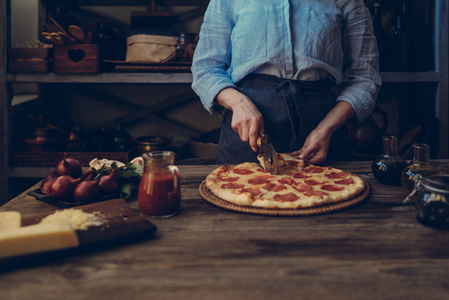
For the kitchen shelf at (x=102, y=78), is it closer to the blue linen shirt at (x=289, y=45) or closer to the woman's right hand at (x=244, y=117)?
the blue linen shirt at (x=289, y=45)

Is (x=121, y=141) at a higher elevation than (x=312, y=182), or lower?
lower

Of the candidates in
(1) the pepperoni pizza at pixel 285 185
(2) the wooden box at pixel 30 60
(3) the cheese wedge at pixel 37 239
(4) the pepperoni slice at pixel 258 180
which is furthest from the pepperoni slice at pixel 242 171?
(2) the wooden box at pixel 30 60

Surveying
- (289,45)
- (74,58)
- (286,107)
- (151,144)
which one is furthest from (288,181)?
(74,58)

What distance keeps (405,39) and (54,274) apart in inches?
114

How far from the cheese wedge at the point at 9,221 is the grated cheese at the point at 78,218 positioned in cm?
6

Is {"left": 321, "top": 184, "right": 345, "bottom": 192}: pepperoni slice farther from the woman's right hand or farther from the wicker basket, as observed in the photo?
the wicker basket

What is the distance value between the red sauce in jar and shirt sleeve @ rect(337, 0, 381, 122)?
3.31 ft

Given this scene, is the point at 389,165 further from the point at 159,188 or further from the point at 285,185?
the point at 159,188

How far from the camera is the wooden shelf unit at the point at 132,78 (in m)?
2.76

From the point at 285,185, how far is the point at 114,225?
556 mm

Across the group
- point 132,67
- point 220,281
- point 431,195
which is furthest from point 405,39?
point 220,281

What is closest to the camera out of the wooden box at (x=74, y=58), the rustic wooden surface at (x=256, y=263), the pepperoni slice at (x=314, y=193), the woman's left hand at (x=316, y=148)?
the rustic wooden surface at (x=256, y=263)

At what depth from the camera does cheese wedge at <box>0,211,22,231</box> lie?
861 mm

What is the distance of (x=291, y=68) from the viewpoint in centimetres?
172
